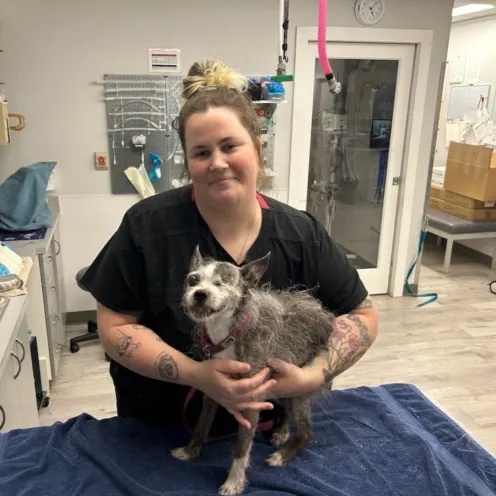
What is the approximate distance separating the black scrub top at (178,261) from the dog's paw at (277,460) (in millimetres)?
237

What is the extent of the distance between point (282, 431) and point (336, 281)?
0.46 metres

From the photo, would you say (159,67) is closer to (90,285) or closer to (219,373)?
(90,285)

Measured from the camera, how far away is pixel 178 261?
3.97 feet

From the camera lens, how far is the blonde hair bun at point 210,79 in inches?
46.1

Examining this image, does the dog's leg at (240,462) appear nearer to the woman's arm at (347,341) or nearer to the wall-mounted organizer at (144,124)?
the woman's arm at (347,341)

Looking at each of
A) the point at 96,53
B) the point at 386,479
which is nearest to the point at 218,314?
the point at 386,479

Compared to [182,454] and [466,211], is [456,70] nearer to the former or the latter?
[466,211]

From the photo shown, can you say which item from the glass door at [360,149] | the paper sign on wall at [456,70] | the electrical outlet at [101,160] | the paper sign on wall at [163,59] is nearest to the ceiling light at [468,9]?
the paper sign on wall at [456,70]

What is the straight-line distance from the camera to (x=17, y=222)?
272 cm

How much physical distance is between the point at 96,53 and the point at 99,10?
27cm

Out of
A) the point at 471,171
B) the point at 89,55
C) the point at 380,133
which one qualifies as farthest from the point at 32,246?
the point at 471,171

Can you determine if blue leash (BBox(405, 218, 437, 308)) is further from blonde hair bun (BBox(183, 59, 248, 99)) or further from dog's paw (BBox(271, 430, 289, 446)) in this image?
blonde hair bun (BBox(183, 59, 248, 99))

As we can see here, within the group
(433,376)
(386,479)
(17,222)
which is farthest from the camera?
(433,376)

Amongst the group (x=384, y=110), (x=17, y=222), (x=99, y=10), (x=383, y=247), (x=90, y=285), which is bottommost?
(x=383, y=247)
